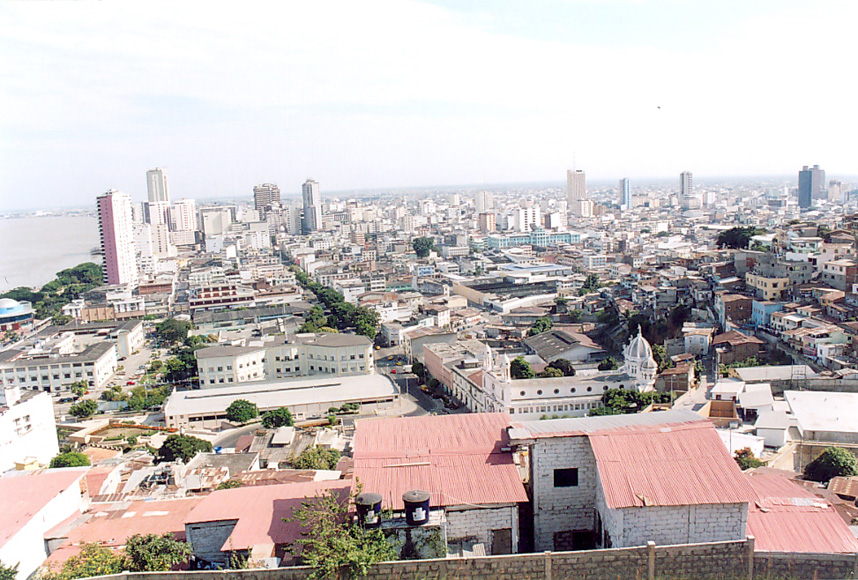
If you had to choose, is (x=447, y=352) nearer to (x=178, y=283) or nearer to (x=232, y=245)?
(x=178, y=283)

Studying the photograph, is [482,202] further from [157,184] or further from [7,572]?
[7,572]

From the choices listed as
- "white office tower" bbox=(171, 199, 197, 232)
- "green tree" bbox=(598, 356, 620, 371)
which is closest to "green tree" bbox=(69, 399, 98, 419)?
"green tree" bbox=(598, 356, 620, 371)

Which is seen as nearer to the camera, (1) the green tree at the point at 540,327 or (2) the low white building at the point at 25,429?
(2) the low white building at the point at 25,429

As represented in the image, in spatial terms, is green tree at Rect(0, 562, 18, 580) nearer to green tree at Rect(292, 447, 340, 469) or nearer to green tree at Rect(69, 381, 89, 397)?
green tree at Rect(292, 447, 340, 469)

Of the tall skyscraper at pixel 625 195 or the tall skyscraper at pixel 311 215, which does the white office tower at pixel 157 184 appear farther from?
the tall skyscraper at pixel 625 195

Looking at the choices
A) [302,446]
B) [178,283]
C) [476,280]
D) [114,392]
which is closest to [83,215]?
[178,283]

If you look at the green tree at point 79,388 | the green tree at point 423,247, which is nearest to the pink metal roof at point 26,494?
the green tree at point 79,388
